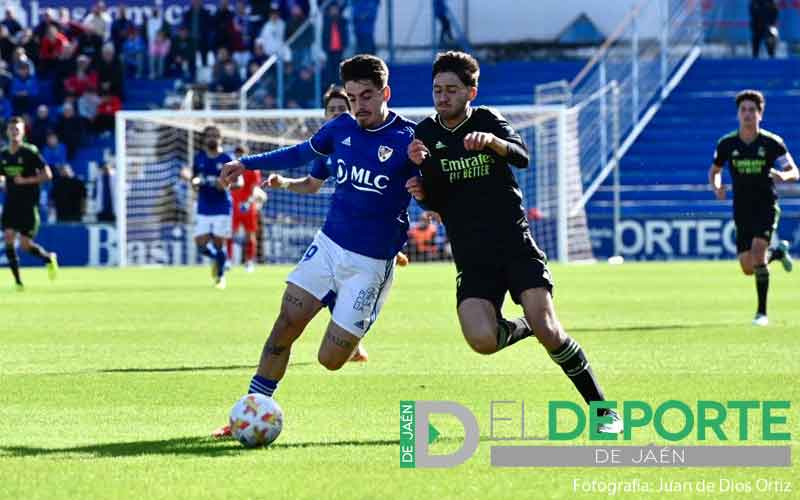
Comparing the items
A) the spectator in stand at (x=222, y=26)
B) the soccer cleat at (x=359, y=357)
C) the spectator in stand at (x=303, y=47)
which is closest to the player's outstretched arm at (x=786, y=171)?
the soccer cleat at (x=359, y=357)

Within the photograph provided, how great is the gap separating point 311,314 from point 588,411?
5.52 ft

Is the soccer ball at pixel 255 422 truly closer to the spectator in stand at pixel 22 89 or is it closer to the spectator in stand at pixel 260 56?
the spectator in stand at pixel 260 56

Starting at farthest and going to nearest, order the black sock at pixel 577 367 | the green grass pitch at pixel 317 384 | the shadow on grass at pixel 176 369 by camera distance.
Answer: the shadow on grass at pixel 176 369 → the black sock at pixel 577 367 → the green grass pitch at pixel 317 384

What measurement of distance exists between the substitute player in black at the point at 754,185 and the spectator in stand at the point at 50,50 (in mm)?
26620

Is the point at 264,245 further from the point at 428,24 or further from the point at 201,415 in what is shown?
the point at 201,415

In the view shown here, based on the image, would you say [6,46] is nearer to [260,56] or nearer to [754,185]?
[260,56]

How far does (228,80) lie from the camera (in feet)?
133

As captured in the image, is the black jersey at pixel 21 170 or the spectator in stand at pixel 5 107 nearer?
the black jersey at pixel 21 170

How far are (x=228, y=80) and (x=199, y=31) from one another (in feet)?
7.46

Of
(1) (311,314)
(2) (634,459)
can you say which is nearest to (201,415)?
(1) (311,314)

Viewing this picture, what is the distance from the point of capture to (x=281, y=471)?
A: 8.08 m

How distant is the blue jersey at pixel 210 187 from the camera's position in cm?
2497

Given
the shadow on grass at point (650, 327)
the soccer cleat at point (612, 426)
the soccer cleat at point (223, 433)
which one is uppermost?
the soccer cleat at point (612, 426)

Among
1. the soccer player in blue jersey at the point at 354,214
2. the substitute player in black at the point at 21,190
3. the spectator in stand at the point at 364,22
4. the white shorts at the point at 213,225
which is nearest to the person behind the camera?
the soccer player in blue jersey at the point at 354,214
